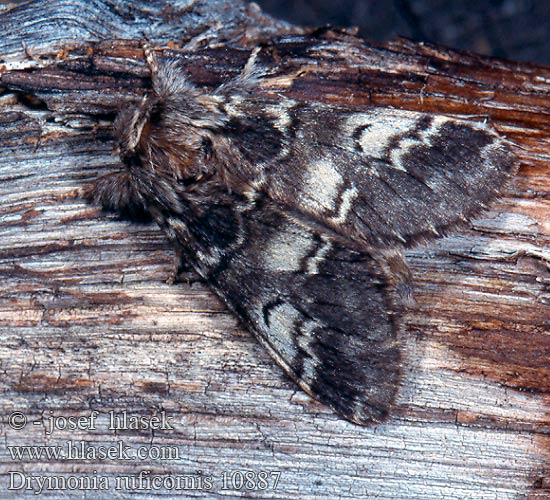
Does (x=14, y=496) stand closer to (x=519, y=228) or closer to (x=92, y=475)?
(x=92, y=475)

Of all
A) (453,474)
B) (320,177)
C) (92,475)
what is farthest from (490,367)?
(92,475)

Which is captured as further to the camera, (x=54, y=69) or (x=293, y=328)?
(x=54, y=69)

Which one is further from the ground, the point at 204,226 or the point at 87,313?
the point at 204,226

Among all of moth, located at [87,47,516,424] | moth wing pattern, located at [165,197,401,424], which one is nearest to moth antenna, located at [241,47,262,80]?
moth, located at [87,47,516,424]

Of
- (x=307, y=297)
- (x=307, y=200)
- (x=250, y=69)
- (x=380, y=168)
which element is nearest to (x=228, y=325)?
(x=307, y=297)

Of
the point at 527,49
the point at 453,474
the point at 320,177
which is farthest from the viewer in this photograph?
the point at 527,49

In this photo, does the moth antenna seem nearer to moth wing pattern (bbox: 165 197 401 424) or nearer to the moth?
the moth

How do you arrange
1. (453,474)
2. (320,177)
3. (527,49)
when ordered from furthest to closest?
(527,49) → (320,177) → (453,474)

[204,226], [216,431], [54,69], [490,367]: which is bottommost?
[216,431]
